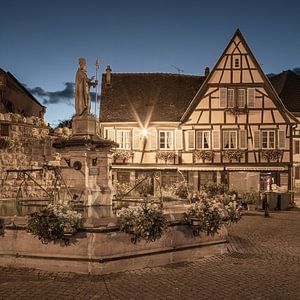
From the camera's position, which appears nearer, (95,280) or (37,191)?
(95,280)

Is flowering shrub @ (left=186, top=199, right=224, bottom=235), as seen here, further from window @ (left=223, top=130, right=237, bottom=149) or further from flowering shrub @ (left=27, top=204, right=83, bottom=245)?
window @ (left=223, top=130, right=237, bottom=149)

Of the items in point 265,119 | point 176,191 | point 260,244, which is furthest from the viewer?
point 265,119

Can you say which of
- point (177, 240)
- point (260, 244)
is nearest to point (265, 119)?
point (260, 244)

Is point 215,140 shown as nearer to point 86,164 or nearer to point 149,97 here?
point 149,97

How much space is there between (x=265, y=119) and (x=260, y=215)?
1219cm

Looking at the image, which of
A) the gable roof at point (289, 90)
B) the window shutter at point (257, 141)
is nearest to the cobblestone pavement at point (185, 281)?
the window shutter at point (257, 141)

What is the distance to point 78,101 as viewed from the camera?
1333cm

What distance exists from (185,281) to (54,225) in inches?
102

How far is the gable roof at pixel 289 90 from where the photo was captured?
36.3m

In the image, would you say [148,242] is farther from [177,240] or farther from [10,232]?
[10,232]

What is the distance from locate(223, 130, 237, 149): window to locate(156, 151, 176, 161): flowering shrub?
3.71m

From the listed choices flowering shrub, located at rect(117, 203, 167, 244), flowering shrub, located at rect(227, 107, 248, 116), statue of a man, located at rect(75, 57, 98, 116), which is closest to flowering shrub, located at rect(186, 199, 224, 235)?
flowering shrub, located at rect(117, 203, 167, 244)

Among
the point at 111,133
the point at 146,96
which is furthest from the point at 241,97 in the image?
the point at 111,133

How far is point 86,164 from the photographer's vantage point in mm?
12891
